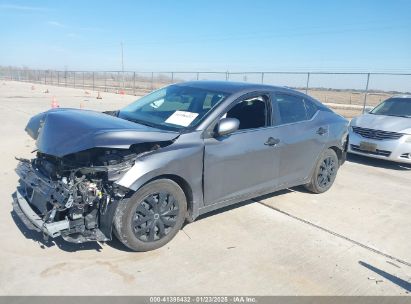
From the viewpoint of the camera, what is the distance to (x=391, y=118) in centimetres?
855

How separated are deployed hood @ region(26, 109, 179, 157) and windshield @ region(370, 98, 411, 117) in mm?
7032

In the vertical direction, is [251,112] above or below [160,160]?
above

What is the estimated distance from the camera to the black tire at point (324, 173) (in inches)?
228

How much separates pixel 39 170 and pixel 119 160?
1.12 m

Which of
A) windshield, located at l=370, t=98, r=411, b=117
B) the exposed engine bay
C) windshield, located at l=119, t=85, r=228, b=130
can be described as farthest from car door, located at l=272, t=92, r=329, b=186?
windshield, located at l=370, t=98, r=411, b=117

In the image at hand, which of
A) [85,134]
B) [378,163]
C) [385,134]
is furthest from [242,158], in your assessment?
[378,163]

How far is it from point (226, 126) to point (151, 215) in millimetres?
1233

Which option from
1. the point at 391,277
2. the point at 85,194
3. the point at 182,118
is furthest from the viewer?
the point at 182,118

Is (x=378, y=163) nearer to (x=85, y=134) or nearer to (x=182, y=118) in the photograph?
(x=182, y=118)

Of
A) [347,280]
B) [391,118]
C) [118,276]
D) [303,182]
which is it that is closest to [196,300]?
[118,276]

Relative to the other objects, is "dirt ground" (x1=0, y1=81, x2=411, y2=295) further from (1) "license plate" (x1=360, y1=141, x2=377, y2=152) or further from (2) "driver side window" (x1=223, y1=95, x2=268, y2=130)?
(1) "license plate" (x1=360, y1=141, x2=377, y2=152)

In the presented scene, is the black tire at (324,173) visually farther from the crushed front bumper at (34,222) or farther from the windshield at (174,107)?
the crushed front bumper at (34,222)

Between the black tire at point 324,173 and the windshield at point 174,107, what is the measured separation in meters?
2.17

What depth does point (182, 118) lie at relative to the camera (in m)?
4.38
